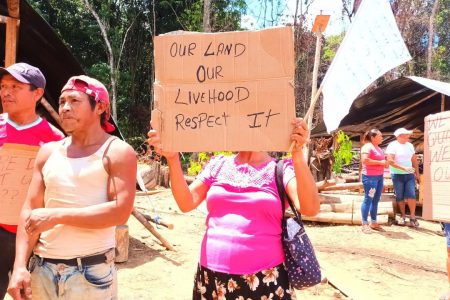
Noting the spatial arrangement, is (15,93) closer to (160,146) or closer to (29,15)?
(160,146)

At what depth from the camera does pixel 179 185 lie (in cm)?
203

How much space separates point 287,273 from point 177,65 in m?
1.10

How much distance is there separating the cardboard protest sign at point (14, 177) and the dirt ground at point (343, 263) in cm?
236

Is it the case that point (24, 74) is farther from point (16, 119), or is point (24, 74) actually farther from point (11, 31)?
point (11, 31)

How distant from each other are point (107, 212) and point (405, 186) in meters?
7.50

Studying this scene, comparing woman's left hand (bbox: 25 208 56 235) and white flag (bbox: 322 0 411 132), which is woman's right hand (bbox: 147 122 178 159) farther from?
white flag (bbox: 322 0 411 132)

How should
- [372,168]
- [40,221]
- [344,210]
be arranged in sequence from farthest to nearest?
[344,210]
[372,168]
[40,221]

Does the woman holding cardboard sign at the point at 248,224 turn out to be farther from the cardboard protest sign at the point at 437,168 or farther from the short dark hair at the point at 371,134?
the short dark hair at the point at 371,134

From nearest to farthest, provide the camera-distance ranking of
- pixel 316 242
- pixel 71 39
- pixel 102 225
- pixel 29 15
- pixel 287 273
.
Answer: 1. pixel 102 225
2. pixel 287 273
3. pixel 29 15
4. pixel 316 242
5. pixel 71 39

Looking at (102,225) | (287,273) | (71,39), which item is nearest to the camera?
(102,225)

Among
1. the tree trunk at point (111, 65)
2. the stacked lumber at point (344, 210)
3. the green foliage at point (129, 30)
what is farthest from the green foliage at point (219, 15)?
the stacked lumber at point (344, 210)

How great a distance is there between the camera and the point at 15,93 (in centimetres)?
227

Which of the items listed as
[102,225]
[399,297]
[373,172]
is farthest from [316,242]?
[102,225]

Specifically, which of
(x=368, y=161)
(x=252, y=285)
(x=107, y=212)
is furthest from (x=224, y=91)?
(x=368, y=161)
